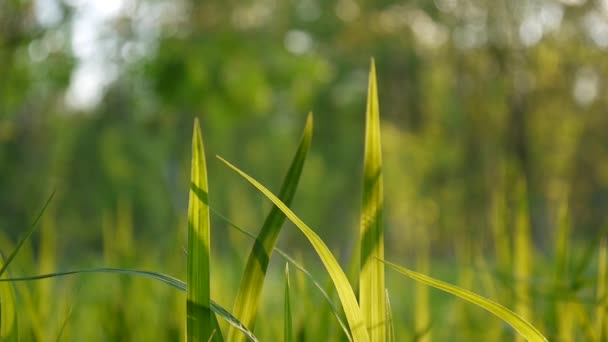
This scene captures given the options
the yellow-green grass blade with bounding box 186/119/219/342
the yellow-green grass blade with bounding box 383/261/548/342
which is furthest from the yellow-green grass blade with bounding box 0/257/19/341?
the yellow-green grass blade with bounding box 383/261/548/342

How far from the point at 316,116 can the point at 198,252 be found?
50.2 ft

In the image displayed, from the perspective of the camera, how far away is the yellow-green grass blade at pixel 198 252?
418 millimetres

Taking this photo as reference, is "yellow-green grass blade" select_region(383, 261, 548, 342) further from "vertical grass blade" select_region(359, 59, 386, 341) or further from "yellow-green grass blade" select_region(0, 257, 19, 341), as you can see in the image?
"yellow-green grass blade" select_region(0, 257, 19, 341)

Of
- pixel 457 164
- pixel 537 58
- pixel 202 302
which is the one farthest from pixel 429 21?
pixel 202 302

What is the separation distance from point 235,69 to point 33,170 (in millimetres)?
10925

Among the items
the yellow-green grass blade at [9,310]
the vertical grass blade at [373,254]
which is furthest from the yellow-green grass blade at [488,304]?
the yellow-green grass blade at [9,310]

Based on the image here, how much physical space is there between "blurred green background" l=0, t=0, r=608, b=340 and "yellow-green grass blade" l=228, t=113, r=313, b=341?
356 millimetres

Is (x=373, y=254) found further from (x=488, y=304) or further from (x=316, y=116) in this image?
(x=316, y=116)

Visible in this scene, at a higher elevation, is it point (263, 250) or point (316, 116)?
point (316, 116)

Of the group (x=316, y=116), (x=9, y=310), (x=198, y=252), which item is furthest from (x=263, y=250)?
(x=316, y=116)

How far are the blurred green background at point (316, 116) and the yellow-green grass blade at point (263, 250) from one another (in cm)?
36

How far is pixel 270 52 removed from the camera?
3.97 metres

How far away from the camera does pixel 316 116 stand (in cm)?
1566

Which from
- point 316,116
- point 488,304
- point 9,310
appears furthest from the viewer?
point 316,116
